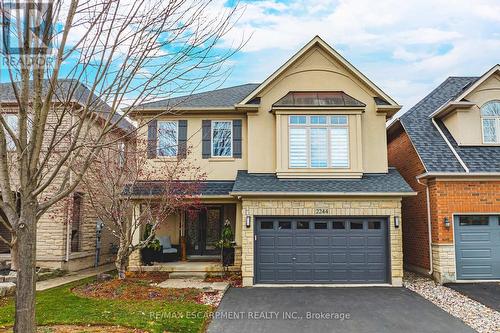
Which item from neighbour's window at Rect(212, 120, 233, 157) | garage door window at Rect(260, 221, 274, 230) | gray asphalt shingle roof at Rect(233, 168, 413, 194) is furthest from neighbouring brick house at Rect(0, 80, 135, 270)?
garage door window at Rect(260, 221, 274, 230)

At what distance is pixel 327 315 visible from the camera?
948 centimetres

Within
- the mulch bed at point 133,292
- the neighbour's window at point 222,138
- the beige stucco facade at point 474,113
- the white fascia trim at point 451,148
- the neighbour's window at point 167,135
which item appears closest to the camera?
the mulch bed at point 133,292

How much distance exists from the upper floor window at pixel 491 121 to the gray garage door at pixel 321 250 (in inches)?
208

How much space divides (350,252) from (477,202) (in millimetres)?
4474

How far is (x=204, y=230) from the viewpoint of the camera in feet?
55.4

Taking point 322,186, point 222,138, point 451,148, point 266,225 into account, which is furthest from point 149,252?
point 451,148

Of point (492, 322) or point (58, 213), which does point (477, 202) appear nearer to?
point (492, 322)

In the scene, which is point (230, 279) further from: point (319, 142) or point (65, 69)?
point (65, 69)

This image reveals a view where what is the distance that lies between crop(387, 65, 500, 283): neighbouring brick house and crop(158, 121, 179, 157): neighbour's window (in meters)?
8.69

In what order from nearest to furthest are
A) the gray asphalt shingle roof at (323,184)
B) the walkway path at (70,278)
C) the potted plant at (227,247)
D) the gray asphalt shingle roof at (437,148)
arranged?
1. the walkway path at (70,278)
2. the gray asphalt shingle roof at (323,184)
3. the gray asphalt shingle roof at (437,148)
4. the potted plant at (227,247)

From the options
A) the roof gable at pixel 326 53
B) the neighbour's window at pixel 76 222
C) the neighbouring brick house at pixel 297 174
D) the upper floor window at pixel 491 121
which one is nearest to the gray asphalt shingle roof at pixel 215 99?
the neighbouring brick house at pixel 297 174

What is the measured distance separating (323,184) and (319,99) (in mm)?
3159

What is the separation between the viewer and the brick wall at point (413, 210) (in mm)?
14578

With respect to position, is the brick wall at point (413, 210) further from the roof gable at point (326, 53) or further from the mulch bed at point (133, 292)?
the mulch bed at point (133, 292)
